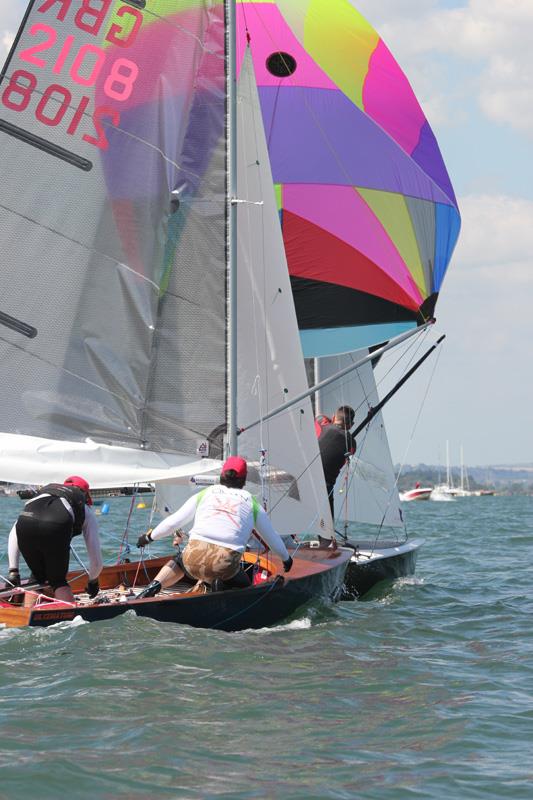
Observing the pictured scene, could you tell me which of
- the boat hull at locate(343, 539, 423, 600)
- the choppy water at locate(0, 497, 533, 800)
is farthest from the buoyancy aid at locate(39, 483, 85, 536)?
the boat hull at locate(343, 539, 423, 600)

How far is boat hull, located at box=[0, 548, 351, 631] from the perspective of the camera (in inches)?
304

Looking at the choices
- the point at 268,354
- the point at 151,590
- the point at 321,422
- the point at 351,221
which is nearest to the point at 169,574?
the point at 151,590

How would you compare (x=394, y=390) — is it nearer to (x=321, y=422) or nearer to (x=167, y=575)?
(x=321, y=422)

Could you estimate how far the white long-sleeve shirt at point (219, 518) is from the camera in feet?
27.7

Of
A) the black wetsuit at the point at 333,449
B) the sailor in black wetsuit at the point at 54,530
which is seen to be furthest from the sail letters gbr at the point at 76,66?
the black wetsuit at the point at 333,449

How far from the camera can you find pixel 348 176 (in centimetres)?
1350

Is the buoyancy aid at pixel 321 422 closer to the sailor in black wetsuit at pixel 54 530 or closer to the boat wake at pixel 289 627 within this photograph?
the boat wake at pixel 289 627

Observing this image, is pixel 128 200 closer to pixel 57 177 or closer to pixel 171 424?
pixel 57 177

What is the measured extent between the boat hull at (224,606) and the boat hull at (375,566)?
1434mm

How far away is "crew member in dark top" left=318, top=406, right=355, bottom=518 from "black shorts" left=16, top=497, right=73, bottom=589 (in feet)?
14.6

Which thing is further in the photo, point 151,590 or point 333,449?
point 333,449

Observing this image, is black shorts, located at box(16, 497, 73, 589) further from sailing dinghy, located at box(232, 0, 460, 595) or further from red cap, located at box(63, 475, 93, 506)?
sailing dinghy, located at box(232, 0, 460, 595)

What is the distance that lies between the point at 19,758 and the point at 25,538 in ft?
9.77

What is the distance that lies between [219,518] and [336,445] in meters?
4.15
